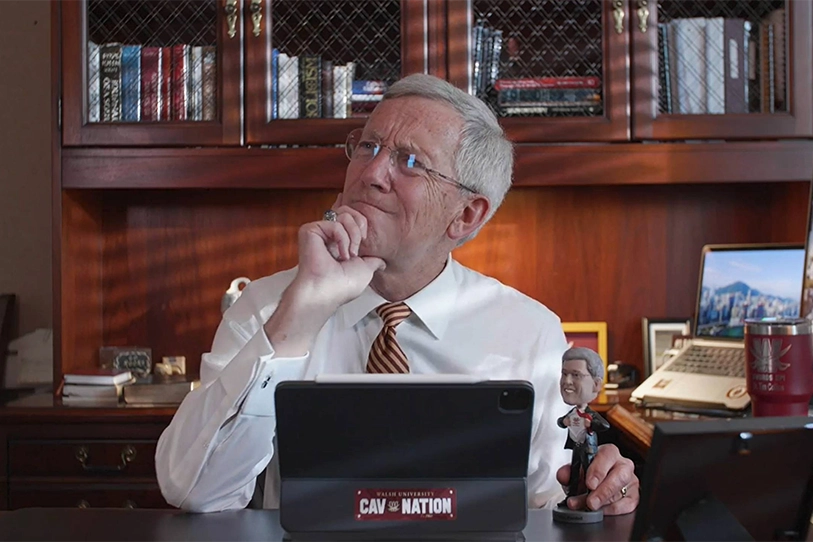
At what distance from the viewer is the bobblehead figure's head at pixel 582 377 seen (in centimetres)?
96

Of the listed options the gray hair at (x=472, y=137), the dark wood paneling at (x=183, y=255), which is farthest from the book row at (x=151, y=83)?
the gray hair at (x=472, y=137)

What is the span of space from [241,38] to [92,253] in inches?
30.8

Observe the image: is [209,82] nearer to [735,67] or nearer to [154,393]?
[154,393]

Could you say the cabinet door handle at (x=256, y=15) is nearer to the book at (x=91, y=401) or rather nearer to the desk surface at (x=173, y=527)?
the book at (x=91, y=401)

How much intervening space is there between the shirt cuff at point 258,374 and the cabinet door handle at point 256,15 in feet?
4.68

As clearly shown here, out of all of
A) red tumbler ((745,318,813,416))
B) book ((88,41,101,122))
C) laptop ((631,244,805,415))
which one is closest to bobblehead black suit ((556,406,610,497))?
red tumbler ((745,318,813,416))

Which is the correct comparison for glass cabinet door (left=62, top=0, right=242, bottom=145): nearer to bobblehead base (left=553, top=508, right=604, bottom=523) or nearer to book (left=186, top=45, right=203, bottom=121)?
book (left=186, top=45, right=203, bottom=121)

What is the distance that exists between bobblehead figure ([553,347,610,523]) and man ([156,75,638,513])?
34cm

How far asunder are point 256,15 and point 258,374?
4.91 ft

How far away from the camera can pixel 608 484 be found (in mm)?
1022

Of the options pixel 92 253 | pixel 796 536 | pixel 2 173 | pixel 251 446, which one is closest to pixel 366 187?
pixel 251 446

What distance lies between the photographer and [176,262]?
282 centimetres

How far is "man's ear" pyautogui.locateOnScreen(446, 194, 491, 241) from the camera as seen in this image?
1.68 metres

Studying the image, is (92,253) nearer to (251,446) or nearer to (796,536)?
(251,446)
